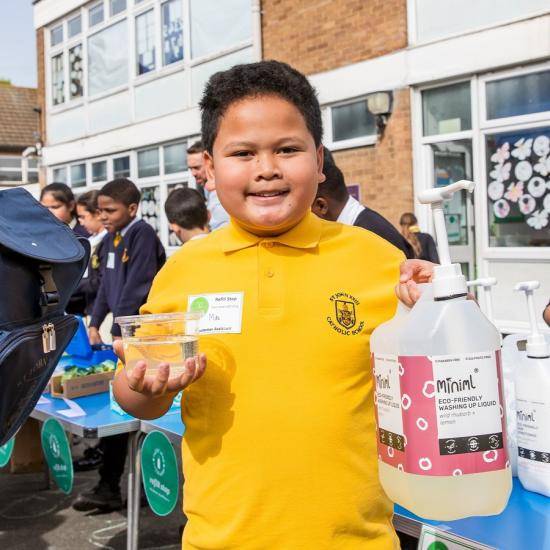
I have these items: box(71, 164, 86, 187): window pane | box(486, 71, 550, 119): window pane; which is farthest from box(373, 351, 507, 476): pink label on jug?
box(71, 164, 86, 187): window pane

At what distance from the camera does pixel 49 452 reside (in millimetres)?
3715

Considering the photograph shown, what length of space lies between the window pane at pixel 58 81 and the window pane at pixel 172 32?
183 inches

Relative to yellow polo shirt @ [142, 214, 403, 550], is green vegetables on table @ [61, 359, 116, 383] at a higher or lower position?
lower

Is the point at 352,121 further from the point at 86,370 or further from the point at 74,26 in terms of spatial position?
the point at 74,26

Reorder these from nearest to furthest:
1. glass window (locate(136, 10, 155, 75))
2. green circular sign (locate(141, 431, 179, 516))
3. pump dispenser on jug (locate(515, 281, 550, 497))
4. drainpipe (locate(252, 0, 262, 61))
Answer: pump dispenser on jug (locate(515, 281, 550, 497))
green circular sign (locate(141, 431, 179, 516))
drainpipe (locate(252, 0, 262, 61))
glass window (locate(136, 10, 155, 75))

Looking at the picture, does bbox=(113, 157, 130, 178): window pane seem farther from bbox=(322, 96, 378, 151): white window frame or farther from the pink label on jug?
the pink label on jug

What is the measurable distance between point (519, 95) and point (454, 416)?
6933 mm

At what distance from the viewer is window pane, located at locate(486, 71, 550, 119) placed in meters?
7.11

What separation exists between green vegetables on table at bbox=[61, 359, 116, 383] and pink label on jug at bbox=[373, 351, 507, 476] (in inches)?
110

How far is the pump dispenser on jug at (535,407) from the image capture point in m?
1.69

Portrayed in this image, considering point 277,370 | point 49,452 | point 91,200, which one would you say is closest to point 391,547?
point 277,370

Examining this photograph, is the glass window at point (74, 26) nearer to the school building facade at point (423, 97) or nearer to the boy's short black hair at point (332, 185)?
the school building facade at point (423, 97)

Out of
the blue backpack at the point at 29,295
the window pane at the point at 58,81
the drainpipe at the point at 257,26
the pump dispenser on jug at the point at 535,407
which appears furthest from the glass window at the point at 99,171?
the pump dispenser on jug at the point at 535,407

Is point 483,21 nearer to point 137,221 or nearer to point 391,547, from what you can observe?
point 137,221
